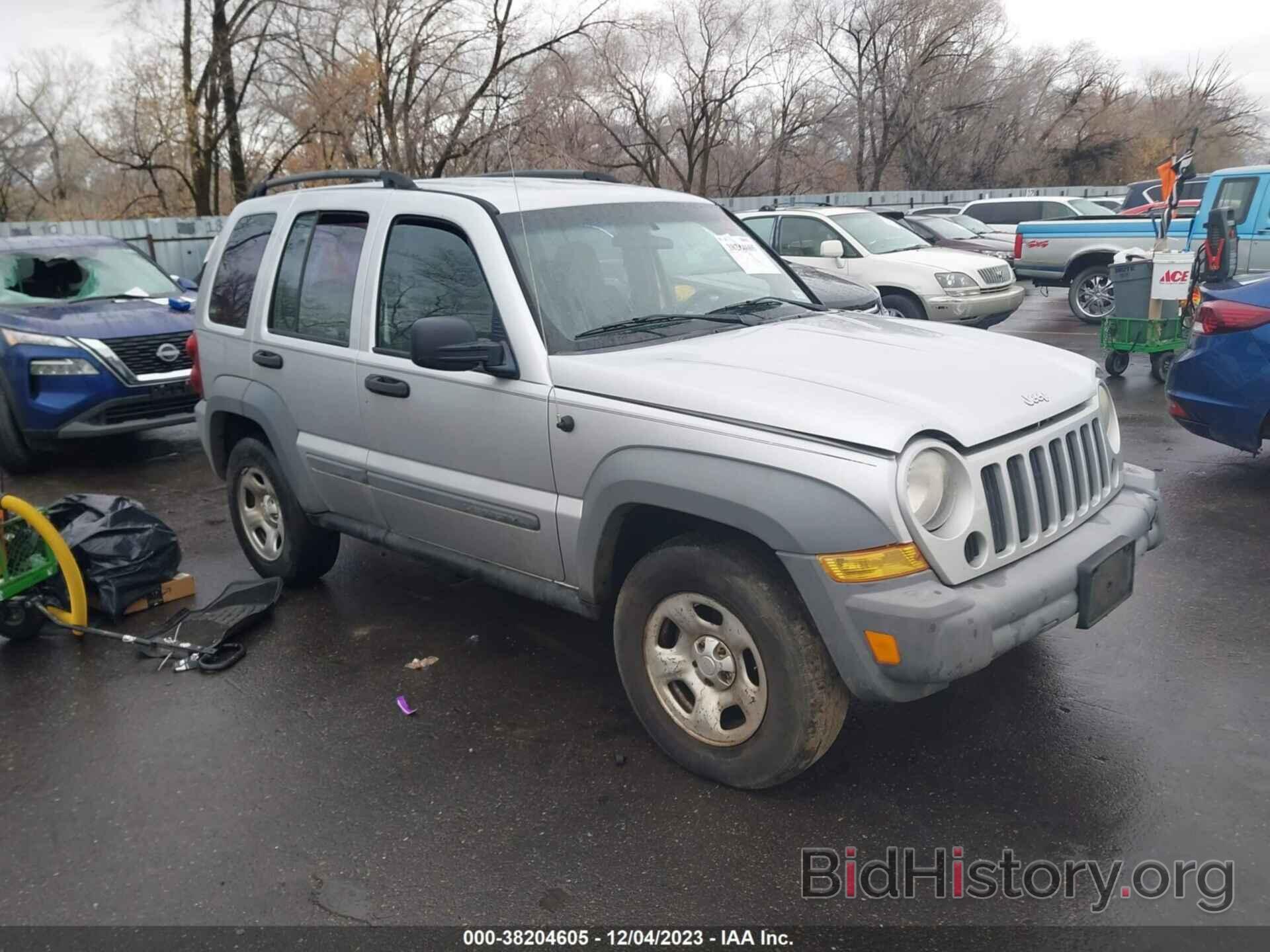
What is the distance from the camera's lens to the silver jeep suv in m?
2.95

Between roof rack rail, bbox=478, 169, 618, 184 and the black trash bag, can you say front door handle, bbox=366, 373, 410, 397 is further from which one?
the black trash bag

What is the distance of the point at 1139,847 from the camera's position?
9.85 feet

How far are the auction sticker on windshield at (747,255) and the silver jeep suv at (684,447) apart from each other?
0.02 metres

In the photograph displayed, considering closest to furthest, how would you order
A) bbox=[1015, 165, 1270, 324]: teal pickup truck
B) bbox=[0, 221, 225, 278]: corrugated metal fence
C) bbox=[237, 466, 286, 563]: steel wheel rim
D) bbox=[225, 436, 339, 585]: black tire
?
1. bbox=[225, 436, 339, 585]: black tire
2. bbox=[237, 466, 286, 563]: steel wheel rim
3. bbox=[1015, 165, 1270, 324]: teal pickup truck
4. bbox=[0, 221, 225, 278]: corrugated metal fence

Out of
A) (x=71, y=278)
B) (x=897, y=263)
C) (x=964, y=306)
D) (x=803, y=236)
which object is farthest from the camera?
(x=803, y=236)

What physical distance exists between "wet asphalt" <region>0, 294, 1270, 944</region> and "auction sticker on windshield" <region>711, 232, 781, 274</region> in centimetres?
184

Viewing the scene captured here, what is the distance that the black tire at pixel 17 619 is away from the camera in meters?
4.76

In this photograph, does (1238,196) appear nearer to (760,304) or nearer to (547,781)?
(760,304)

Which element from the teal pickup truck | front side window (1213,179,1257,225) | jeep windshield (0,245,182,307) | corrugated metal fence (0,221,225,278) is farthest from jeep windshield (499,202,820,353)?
corrugated metal fence (0,221,225,278)

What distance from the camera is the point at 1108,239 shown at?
557 inches

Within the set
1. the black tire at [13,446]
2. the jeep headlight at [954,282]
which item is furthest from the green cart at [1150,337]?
the black tire at [13,446]

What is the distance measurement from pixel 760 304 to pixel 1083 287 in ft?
38.4

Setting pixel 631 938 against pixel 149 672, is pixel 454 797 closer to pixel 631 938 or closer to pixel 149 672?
pixel 631 938

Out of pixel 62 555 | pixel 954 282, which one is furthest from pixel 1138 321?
pixel 62 555
